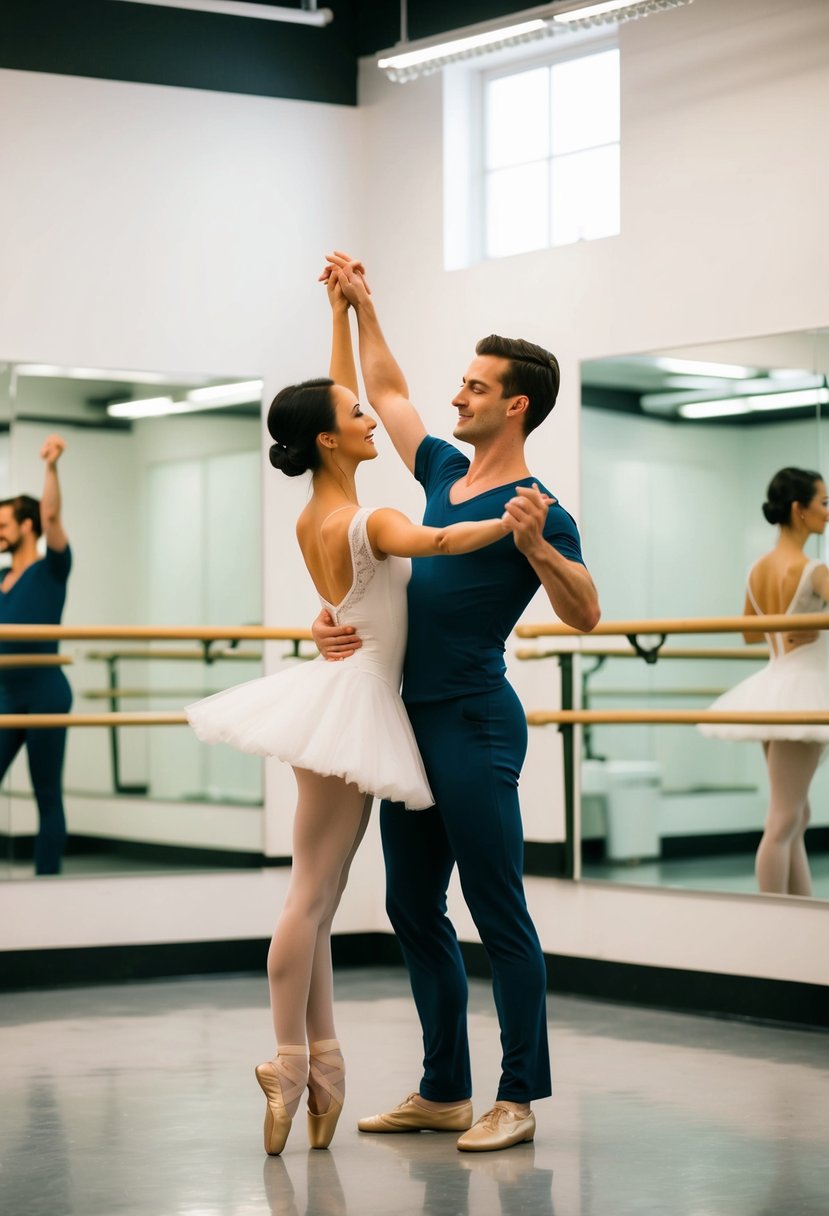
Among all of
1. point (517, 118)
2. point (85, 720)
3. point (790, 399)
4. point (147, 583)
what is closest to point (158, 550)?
point (147, 583)

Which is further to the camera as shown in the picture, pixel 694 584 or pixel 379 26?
pixel 379 26

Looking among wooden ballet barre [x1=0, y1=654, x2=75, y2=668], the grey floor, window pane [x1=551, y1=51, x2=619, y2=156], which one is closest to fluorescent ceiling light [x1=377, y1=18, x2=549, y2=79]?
window pane [x1=551, y1=51, x2=619, y2=156]

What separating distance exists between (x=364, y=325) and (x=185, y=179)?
2.40 metres

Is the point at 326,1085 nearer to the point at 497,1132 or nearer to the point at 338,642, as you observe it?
the point at 497,1132

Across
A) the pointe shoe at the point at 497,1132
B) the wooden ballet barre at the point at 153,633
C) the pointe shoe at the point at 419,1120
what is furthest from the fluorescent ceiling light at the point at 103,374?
the pointe shoe at the point at 497,1132

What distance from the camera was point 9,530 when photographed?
560cm

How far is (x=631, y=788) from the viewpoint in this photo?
541 cm

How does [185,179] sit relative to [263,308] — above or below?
above

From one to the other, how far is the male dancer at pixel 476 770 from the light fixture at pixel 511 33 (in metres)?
1.72

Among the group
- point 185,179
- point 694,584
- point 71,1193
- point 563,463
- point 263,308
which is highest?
point 185,179

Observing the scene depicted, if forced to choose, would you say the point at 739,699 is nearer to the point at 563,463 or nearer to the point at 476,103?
the point at 563,463

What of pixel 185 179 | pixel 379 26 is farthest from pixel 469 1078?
pixel 379 26

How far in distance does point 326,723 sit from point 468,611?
37 centimetres

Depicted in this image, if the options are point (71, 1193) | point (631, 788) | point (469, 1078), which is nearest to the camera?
point (71, 1193)
